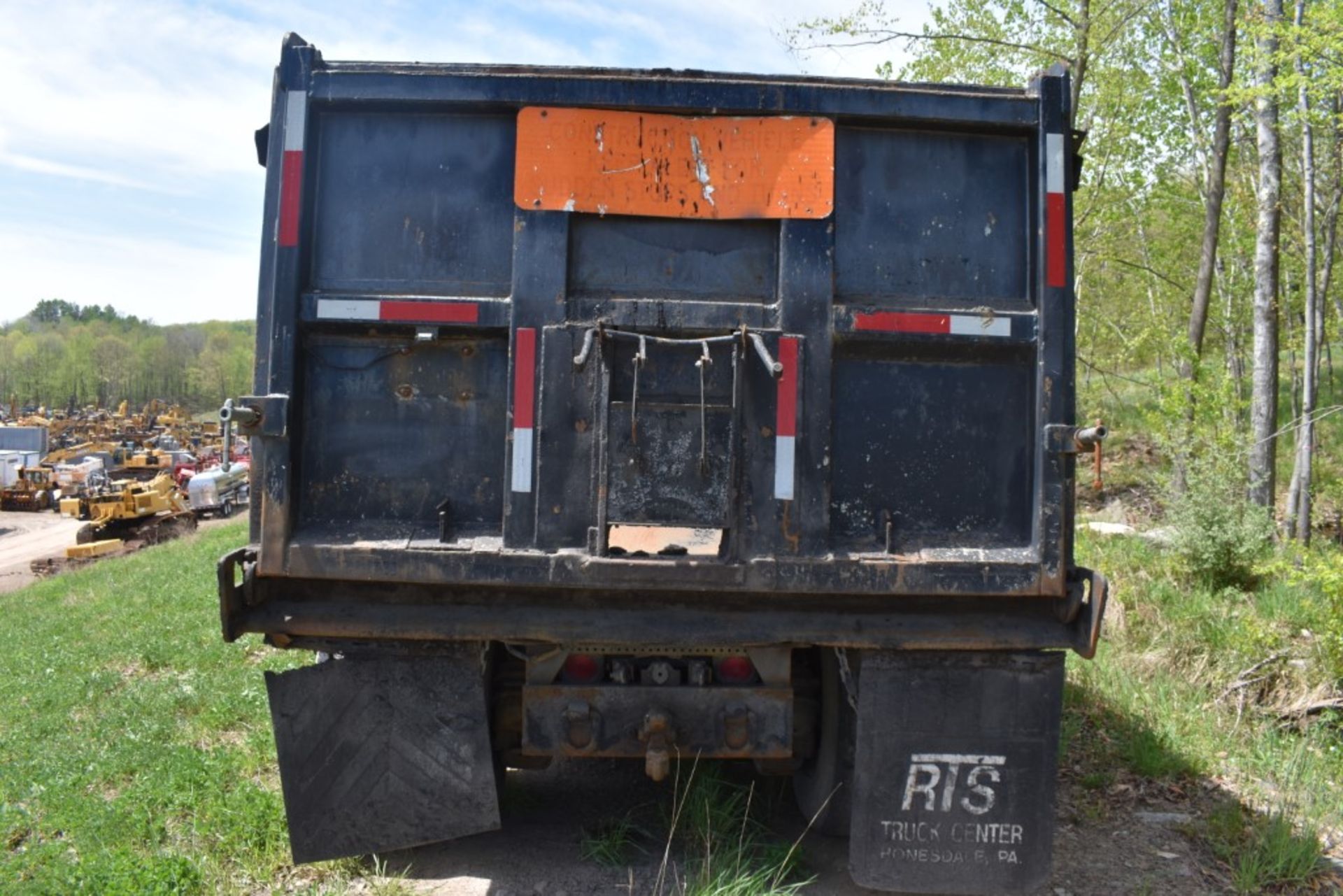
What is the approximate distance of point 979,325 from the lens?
11.5 feet

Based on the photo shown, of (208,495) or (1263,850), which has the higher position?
(208,495)

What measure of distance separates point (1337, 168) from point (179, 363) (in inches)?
4657

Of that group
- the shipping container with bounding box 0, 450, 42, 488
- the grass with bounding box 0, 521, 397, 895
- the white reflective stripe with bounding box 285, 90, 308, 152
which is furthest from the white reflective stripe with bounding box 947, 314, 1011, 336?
the shipping container with bounding box 0, 450, 42, 488

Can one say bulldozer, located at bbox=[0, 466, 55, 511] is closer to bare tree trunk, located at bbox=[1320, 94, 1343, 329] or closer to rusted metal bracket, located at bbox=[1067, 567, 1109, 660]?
bare tree trunk, located at bbox=[1320, 94, 1343, 329]

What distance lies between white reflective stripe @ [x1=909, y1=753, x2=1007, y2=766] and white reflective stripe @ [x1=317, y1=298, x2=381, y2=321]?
235cm

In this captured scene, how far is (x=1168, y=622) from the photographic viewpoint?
24.1ft

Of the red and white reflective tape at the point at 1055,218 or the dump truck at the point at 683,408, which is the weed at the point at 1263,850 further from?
the red and white reflective tape at the point at 1055,218

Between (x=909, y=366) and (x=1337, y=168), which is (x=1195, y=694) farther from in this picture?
(x=1337, y=168)

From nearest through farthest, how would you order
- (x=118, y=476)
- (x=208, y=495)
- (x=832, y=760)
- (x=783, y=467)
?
(x=783, y=467)
(x=832, y=760)
(x=208, y=495)
(x=118, y=476)

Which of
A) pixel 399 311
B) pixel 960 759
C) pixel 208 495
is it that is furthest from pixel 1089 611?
Result: pixel 208 495

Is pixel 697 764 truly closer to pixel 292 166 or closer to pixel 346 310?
pixel 346 310

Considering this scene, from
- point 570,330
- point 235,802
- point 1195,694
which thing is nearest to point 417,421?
point 570,330

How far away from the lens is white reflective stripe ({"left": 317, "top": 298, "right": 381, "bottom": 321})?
11.3ft

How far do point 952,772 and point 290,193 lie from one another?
9.65ft
